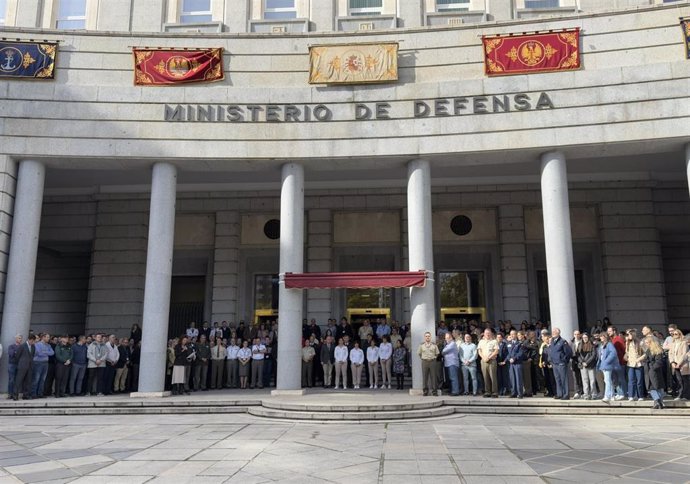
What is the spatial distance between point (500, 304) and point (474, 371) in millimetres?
7172

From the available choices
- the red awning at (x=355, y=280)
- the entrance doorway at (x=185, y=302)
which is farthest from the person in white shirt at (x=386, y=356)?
the entrance doorway at (x=185, y=302)

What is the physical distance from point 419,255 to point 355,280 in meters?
2.16

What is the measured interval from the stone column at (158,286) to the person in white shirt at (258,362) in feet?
9.53

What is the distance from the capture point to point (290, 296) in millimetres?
17062

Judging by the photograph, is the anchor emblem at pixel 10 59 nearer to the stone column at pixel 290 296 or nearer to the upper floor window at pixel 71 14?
the upper floor window at pixel 71 14

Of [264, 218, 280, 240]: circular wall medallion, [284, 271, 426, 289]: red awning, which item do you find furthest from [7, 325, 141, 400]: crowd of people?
[264, 218, 280, 240]: circular wall medallion

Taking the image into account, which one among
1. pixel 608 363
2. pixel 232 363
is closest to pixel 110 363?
pixel 232 363

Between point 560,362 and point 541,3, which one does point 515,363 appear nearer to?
point 560,362

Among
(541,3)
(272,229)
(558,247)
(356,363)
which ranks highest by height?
(541,3)

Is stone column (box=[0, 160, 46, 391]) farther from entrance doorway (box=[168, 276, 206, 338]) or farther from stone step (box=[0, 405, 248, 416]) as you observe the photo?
entrance doorway (box=[168, 276, 206, 338])

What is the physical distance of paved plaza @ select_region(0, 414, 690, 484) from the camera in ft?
24.6

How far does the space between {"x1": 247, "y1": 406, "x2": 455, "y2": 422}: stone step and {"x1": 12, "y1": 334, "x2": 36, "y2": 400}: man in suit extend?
7274mm

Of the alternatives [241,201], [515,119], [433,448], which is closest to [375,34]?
[515,119]

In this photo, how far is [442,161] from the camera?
1805 cm
